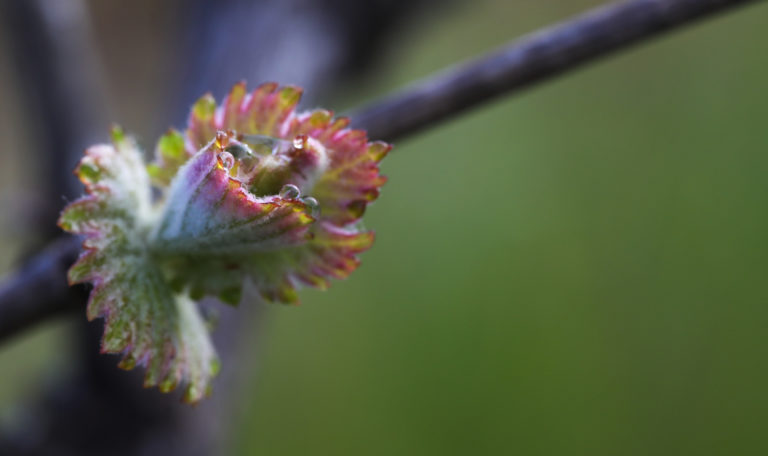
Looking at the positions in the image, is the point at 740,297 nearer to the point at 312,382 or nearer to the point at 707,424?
the point at 707,424

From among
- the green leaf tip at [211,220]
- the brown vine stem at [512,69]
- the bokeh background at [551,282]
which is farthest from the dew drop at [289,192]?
the bokeh background at [551,282]

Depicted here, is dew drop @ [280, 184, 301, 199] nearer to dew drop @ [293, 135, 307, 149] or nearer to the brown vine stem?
dew drop @ [293, 135, 307, 149]

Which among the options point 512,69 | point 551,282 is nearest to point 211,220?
point 512,69

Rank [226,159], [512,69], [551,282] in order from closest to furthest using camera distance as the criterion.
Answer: [226,159], [512,69], [551,282]

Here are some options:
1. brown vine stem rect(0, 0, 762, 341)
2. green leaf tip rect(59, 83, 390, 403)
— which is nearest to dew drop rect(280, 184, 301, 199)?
green leaf tip rect(59, 83, 390, 403)

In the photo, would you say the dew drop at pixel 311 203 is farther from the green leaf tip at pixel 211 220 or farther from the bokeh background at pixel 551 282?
the bokeh background at pixel 551 282

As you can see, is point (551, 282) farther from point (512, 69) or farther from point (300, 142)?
point (300, 142)

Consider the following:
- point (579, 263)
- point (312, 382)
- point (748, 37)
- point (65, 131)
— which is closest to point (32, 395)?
point (65, 131)
